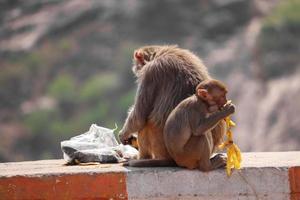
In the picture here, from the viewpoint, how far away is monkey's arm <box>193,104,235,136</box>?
23.3 ft

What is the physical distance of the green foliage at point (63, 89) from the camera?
3538 centimetres

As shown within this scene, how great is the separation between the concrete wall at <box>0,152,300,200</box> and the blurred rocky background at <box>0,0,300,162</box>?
22.8 meters

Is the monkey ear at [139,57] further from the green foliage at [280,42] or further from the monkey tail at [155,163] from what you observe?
the green foliage at [280,42]

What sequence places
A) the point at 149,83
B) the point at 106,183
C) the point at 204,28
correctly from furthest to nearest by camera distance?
the point at 204,28 < the point at 149,83 < the point at 106,183

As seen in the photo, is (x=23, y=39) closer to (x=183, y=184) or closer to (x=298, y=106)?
(x=298, y=106)

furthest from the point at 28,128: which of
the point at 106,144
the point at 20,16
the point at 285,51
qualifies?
the point at 106,144

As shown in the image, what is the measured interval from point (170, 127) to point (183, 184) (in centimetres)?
47

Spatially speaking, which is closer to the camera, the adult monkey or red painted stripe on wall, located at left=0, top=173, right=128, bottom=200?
Result: red painted stripe on wall, located at left=0, top=173, right=128, bottom=200

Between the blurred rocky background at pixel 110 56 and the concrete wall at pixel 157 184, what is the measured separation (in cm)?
2275

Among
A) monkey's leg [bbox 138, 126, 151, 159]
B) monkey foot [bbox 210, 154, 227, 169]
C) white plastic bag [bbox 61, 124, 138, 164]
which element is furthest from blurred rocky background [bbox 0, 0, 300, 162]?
monkey foot [bbox 210, 154, 227, 169]

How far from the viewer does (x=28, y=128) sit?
34250mm

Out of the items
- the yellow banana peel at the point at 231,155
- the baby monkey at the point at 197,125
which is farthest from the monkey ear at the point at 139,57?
the yellow banana peel at the point at 231,155

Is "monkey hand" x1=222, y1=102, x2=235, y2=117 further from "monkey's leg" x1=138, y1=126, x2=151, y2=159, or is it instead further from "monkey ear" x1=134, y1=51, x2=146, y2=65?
"monkey ear" x1=134, y1=51, x2=146, y2=65

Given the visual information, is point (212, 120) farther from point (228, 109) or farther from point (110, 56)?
point (110, 56)
